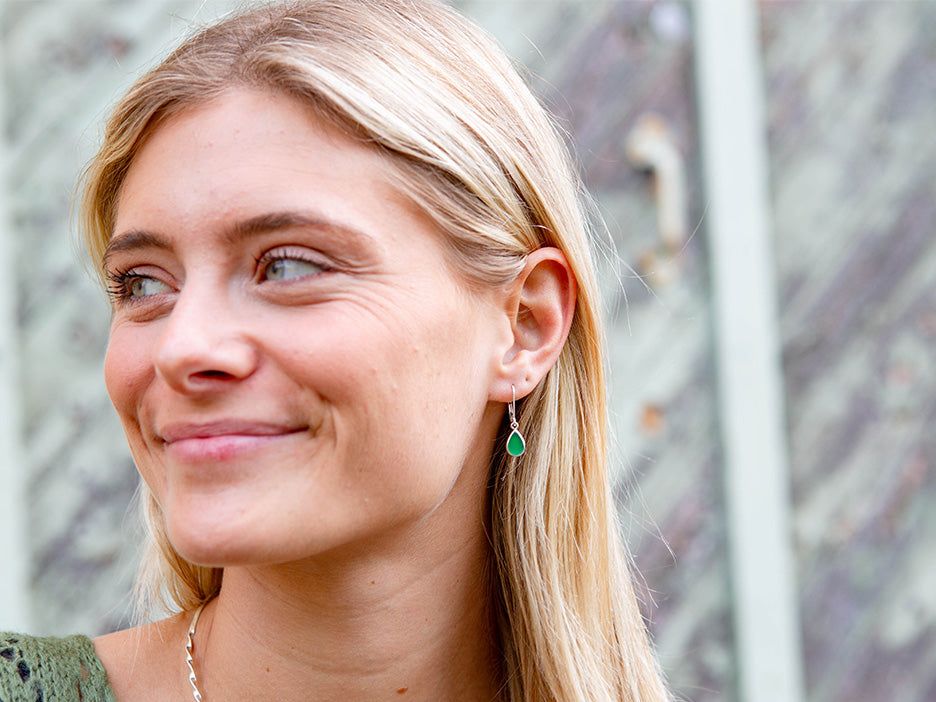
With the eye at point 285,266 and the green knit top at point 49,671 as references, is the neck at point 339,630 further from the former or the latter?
the eye at point 285,266

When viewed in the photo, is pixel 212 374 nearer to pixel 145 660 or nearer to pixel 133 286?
pixel 133 286

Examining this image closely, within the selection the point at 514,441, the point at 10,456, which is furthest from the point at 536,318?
the point at 10,456

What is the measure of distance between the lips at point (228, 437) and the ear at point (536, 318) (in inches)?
16.2

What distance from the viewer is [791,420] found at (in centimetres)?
333

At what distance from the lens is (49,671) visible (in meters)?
1.73

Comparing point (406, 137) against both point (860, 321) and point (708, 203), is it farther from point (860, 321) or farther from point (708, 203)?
point (860, 321)

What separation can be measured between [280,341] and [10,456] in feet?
5.28

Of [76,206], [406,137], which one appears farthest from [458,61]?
[76,206]

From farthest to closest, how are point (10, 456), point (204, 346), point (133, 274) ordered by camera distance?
1. point (10, 456)
2. point (133, 274)
3. point (204, 346)

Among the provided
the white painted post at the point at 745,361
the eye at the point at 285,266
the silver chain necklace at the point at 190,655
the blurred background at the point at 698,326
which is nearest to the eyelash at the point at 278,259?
the eye at the point at 285,266

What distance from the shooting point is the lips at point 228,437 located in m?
1.51

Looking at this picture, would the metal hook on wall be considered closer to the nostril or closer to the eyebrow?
the eyebrow

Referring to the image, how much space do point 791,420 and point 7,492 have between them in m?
2.20

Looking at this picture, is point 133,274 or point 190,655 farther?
point 190,655
